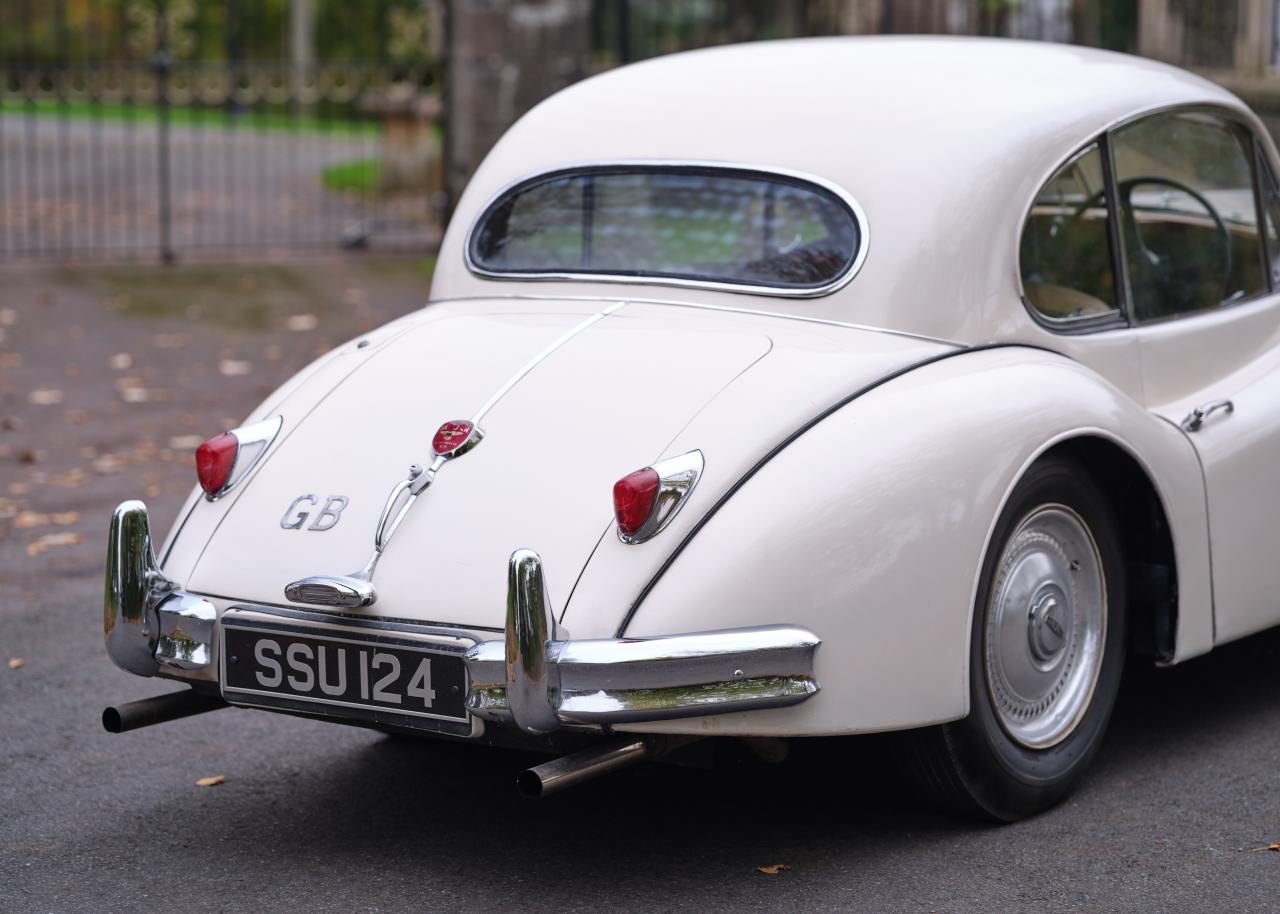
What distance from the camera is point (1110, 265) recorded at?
13.9ft

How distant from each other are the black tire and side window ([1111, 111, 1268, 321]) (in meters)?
0.71

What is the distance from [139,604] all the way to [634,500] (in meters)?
1.10

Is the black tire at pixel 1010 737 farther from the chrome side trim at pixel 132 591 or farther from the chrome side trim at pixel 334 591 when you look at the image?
the chrome side trim at pixel 132 591

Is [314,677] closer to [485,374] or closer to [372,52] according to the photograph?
[485,374]

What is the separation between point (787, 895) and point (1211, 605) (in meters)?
1.38

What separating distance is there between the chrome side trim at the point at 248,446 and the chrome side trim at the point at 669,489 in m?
0.98

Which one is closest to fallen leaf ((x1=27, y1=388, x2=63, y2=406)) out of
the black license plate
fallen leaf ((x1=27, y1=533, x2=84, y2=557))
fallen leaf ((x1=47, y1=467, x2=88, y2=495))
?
fallen leaf ((x1=47, y1=467, x2=88, y2=495))

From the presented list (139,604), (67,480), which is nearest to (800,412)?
(139,604)

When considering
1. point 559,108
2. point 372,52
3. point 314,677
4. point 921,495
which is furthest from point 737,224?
point 372,52

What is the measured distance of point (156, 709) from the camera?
144 inches

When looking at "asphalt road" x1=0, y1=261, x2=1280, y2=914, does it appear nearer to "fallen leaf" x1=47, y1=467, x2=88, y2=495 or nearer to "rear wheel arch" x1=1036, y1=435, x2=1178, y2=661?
"rear wheel arch" x1=1036, y1=435, x2=1178, y2=661

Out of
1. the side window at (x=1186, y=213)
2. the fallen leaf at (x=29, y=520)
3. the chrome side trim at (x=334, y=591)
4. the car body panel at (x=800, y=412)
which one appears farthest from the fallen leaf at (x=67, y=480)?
the side window at (x=1186, y=213)

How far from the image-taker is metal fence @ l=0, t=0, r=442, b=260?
13508 mm

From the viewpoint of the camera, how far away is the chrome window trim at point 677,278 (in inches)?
152
